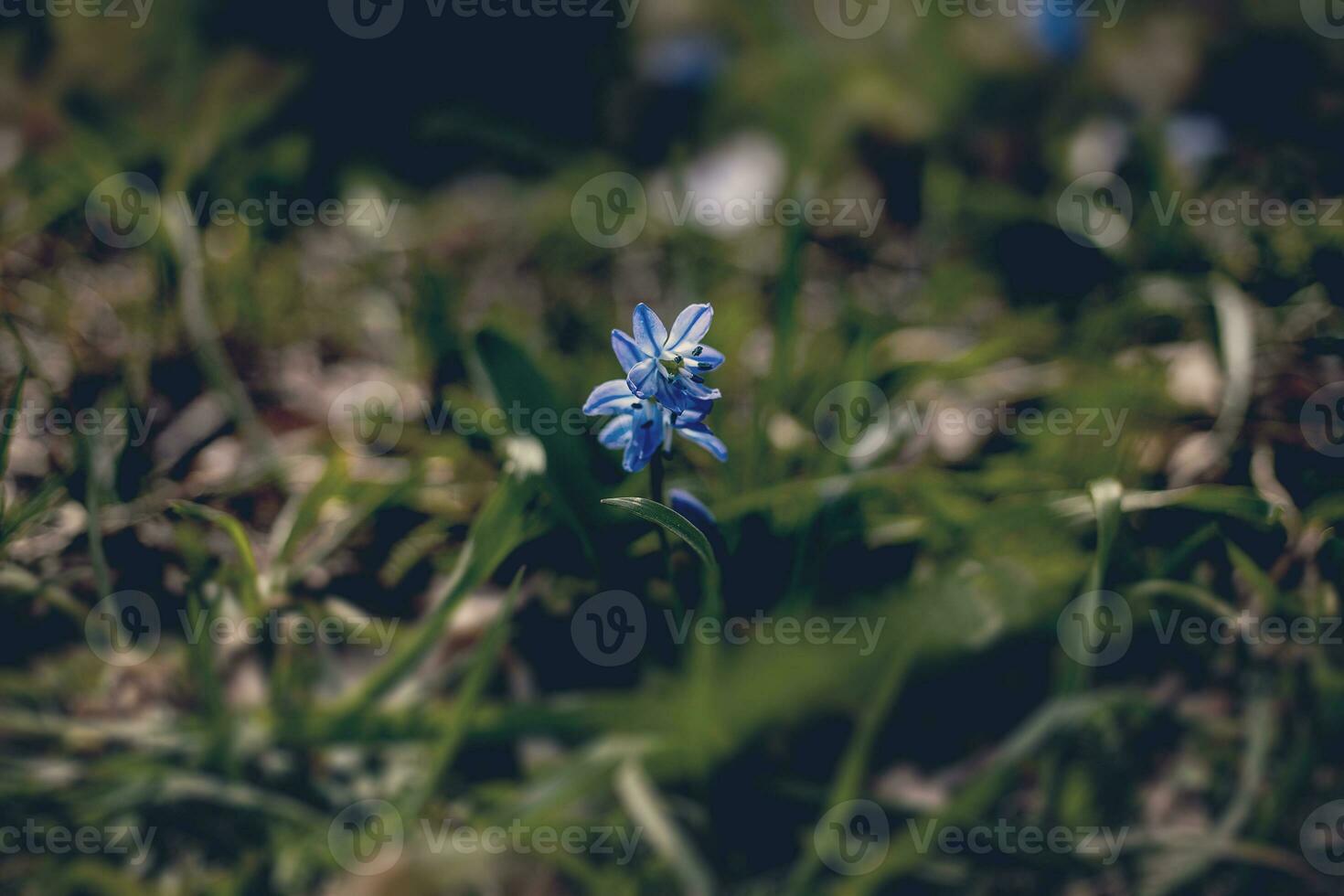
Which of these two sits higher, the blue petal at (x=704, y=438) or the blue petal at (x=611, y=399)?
the blue petal at (x=611, y=399)

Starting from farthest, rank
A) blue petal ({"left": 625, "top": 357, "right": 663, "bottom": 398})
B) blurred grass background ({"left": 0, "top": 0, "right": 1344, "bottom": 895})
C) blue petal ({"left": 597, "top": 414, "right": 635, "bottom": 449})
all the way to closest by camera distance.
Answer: blurred grass background ({"left": 0, "top": 0, "right": 1344, "bottom": 895})
blue petal ({"left": 597, "top": 414, "right": 635, "bottom": 449})
blue petal ({"left": 625, "top": 357, "right": 663, "bottom": 398})

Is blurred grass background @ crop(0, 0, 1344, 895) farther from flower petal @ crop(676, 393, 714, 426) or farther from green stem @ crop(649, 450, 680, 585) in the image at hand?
flower petal @ crop(676, 393, 714, 426)

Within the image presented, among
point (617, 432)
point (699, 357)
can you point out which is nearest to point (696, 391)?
point (699, 357)

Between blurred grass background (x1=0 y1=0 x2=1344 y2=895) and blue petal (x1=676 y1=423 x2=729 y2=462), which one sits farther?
blurred grass background (x1=0 y1=0 x2=1344 y2=895)

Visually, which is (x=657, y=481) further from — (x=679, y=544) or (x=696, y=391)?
(x=679, y=544)

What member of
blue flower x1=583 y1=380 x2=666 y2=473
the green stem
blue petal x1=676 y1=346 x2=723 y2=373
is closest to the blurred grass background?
the green stem

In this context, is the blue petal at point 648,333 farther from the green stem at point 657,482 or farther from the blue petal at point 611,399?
the green stem at point 657,482

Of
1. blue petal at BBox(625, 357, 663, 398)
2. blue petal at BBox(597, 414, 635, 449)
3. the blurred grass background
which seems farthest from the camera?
the blurred grass background

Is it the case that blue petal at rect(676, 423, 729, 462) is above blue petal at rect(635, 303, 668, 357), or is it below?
below

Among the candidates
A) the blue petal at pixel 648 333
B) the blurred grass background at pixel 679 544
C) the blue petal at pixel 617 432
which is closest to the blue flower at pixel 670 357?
the blue petal at pixel 648 333
